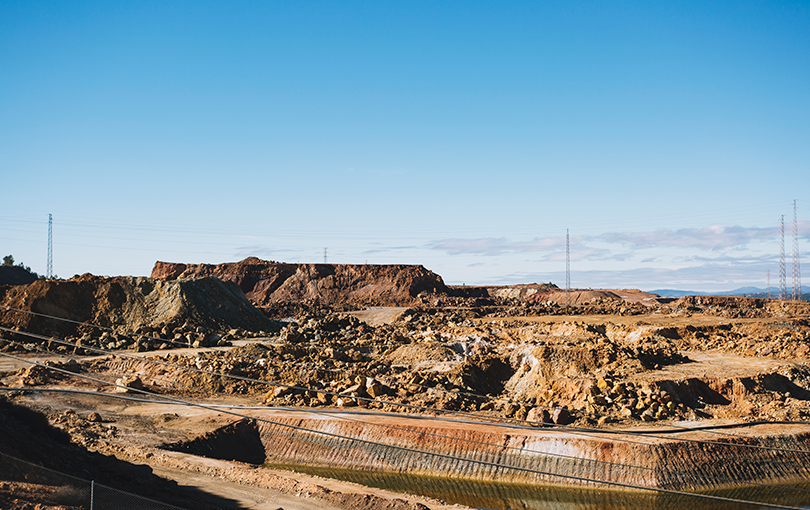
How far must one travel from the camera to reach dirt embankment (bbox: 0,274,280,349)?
33.2 m

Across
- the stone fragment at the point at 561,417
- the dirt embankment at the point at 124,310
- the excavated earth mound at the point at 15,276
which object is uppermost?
the excavated earth mound at the point at 15,276

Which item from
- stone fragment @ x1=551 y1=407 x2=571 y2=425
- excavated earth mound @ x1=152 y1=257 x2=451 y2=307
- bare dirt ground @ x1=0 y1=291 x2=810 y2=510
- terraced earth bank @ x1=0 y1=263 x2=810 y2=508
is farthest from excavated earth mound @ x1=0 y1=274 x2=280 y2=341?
excavated earth mound @ x1=152 y1=257 x2=451 y2=307

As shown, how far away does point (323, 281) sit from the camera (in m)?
72.8

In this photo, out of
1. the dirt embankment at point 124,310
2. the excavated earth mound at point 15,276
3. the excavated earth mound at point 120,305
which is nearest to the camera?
the dirt embankment at point 124,310

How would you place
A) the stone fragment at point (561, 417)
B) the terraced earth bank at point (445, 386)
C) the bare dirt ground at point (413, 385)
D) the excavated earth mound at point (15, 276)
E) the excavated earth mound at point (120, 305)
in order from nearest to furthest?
1. the bare dirt ground at point (413, 385)
2. the terraced earth bank at point (445, 386)
3. the stone fragment at point (561, 417)
4. the excavated earth mound at point (120, 305)
5. the excavated earth mound at point (15, 276)

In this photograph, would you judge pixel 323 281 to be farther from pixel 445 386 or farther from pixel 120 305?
A: pixel 445 386

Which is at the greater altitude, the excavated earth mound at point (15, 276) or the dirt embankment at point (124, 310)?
the excavated earth mound at point (15, 276)

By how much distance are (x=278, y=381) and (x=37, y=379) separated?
8.81 meters

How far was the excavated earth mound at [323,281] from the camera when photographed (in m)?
70.6

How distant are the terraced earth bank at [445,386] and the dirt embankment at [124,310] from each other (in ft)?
0.37

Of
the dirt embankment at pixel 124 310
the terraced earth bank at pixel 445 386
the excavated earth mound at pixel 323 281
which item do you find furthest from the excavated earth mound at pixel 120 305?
the excavated earth mound at pixel 323 281

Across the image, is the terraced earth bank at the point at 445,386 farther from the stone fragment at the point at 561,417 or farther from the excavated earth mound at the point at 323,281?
the excavated earth mound at the point at 323,281

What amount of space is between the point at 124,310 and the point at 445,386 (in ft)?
76.4

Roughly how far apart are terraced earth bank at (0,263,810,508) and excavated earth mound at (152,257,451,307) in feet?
93.3
